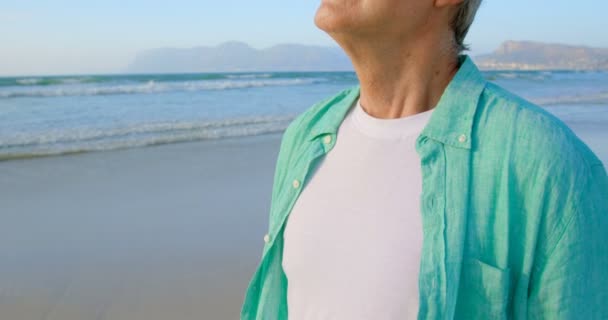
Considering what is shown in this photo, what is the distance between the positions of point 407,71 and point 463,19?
0.21 m

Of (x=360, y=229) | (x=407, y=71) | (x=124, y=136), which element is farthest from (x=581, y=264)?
(x=124, y=136)

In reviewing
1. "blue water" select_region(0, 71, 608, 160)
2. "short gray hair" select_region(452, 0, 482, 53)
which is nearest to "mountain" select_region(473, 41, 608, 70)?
"blue water" select_region(0, 71, 608, 160)

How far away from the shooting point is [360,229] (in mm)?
1481

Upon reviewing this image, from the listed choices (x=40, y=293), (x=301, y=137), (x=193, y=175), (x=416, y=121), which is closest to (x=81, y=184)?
(x=193, y=175)

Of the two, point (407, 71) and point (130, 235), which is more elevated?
point (407, 71)

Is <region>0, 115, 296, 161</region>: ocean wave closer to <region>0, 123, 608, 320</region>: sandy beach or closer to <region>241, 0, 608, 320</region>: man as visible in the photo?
<region>0, 123, 608, 320</region>: sandy beach

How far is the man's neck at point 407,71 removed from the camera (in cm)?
153

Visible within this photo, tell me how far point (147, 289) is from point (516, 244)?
3.39 meters

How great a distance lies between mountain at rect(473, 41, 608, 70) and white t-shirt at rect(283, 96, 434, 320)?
65402 millimetres

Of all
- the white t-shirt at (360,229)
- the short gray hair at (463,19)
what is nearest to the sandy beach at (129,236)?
the white t-shirt at (360,229)

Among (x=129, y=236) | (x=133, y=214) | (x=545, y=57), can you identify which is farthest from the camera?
(x=545, y=57)

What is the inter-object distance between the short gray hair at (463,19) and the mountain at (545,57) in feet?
214

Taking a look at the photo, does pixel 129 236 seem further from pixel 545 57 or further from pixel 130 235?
pixel 545 57

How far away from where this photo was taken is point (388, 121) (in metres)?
1.55
